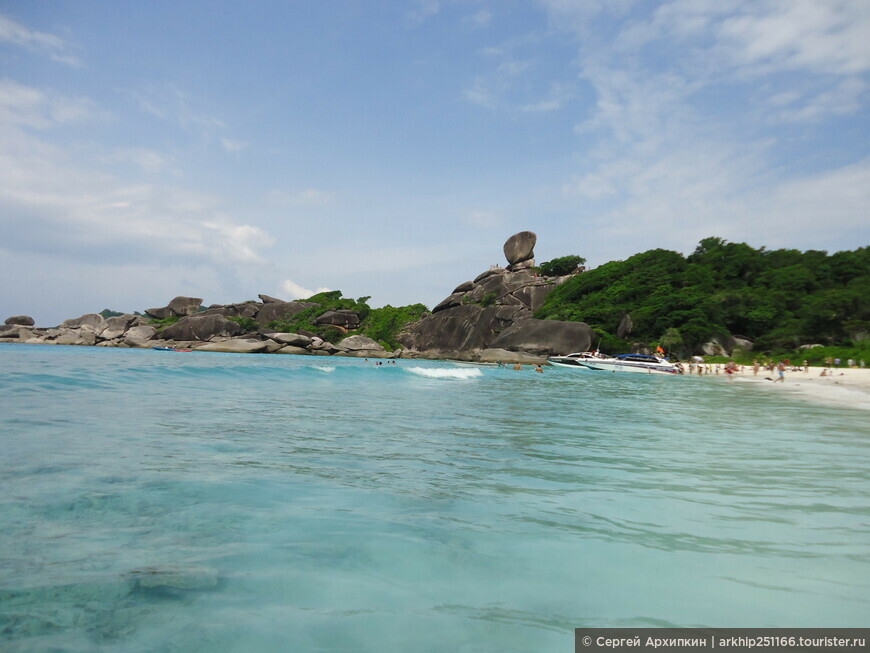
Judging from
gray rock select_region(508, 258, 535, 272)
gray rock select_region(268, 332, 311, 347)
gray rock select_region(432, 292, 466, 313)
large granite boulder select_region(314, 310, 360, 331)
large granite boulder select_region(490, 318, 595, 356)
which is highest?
gray rock select_region(508, 258, 535, 272)

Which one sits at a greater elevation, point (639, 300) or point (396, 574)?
point (639, 300)

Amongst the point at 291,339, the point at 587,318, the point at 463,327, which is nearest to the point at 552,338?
the point at 587,318

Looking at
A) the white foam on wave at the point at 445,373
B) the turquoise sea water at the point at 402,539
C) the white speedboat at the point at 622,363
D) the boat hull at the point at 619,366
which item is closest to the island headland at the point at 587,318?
the white speedboat at the point at 622,363

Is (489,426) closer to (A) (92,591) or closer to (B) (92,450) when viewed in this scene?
(B) (92,450)

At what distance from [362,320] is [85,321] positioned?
33.0 meters

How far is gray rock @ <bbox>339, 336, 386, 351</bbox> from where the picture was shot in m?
54.8

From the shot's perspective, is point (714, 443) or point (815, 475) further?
point (714, 443)

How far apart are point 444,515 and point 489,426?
4645mm

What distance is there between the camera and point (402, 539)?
302 cm

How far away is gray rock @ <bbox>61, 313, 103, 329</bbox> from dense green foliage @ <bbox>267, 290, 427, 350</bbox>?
19.1m

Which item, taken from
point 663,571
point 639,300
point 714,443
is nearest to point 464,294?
point 639,300

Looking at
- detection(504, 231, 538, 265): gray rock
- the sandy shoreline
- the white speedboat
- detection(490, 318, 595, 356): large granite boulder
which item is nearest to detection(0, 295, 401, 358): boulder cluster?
detection(490, 318, 595, 356): large granite boulder

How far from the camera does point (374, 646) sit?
196cm

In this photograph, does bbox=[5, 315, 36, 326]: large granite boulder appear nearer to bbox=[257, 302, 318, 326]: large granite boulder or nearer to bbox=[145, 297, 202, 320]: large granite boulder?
bbox=[145, 297, 202, 320]: large granite boulder
